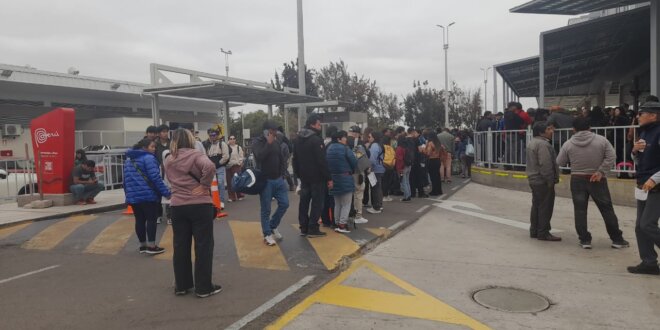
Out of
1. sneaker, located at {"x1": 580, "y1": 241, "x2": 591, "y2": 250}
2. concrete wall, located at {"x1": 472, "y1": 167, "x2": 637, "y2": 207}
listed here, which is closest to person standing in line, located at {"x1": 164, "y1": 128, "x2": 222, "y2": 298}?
sneaker, located at {"x1": 580, "y1": 241, "x2": 591, "y2": 250}

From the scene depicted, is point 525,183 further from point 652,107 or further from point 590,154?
point 652,107

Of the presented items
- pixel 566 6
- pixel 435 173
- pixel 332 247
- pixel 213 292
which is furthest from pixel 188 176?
pixel 566 6

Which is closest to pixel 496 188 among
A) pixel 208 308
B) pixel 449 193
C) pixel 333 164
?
pixel 449 193

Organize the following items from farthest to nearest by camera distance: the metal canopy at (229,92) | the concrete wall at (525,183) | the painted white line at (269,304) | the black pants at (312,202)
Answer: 1. the metal canopy at (229,92)
2. the concrete wall at (525,183)
3. the black pants at (312,202)
4. the painted white line at (269,304)

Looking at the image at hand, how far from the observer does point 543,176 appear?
6.88 meters

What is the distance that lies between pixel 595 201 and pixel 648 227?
1.31 m

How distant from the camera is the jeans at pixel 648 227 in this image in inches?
195

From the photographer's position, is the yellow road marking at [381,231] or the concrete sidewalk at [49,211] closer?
the yellow road marking at [381,231]

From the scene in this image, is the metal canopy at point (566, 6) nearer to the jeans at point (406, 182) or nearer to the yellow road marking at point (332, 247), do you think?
the jeans at point (406, 182)

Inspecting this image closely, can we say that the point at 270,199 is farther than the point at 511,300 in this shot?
Yes

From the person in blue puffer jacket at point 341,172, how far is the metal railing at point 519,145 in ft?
13.2

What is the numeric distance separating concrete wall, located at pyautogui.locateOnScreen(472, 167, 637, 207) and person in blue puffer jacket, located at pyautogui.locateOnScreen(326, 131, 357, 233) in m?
5.97

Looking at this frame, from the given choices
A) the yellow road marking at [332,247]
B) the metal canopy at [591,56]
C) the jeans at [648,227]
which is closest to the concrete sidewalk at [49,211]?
the yellow road marking at [332,247]

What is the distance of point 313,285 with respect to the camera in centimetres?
510
